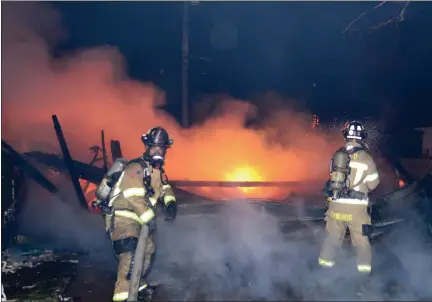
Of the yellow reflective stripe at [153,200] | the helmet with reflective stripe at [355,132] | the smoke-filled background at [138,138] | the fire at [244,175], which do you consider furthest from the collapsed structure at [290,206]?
the fire at [244,175]

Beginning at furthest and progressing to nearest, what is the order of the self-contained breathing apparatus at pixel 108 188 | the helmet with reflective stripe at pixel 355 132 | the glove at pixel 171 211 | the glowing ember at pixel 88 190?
the glowing ember at pixel 88 190 < the helmet with reflective stripe at pixel 355 132 < the glove at pixel 171 211 < the self-contained breathing apparatus at pixel 108 188

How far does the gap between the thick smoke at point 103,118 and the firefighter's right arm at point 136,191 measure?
7.06 meters

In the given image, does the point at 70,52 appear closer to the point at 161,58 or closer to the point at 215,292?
the point at 161,58

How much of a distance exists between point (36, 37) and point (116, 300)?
968 cm

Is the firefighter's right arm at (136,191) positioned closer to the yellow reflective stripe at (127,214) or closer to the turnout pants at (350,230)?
the yellow reflective stripe at (127,214)

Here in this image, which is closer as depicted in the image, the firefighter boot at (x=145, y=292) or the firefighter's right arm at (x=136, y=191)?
the firefighter's right arm at (x=136, y=191)

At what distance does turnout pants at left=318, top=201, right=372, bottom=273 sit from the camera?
4.84 metres

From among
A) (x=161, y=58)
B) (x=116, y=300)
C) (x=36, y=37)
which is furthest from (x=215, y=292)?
(x=161, y=58)

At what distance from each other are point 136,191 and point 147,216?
0.29m

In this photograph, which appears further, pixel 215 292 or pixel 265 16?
pixel 265 16

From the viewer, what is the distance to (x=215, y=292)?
4.70 m

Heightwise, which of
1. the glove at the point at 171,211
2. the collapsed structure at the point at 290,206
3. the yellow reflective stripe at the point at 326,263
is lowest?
the yellow reflective stripe at the point at 326,263

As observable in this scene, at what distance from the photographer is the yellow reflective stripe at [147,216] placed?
4184mm

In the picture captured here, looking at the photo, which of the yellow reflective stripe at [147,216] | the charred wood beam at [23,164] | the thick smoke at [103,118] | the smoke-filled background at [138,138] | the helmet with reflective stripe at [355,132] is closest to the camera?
the yellow reflective stripe at [147,216]
